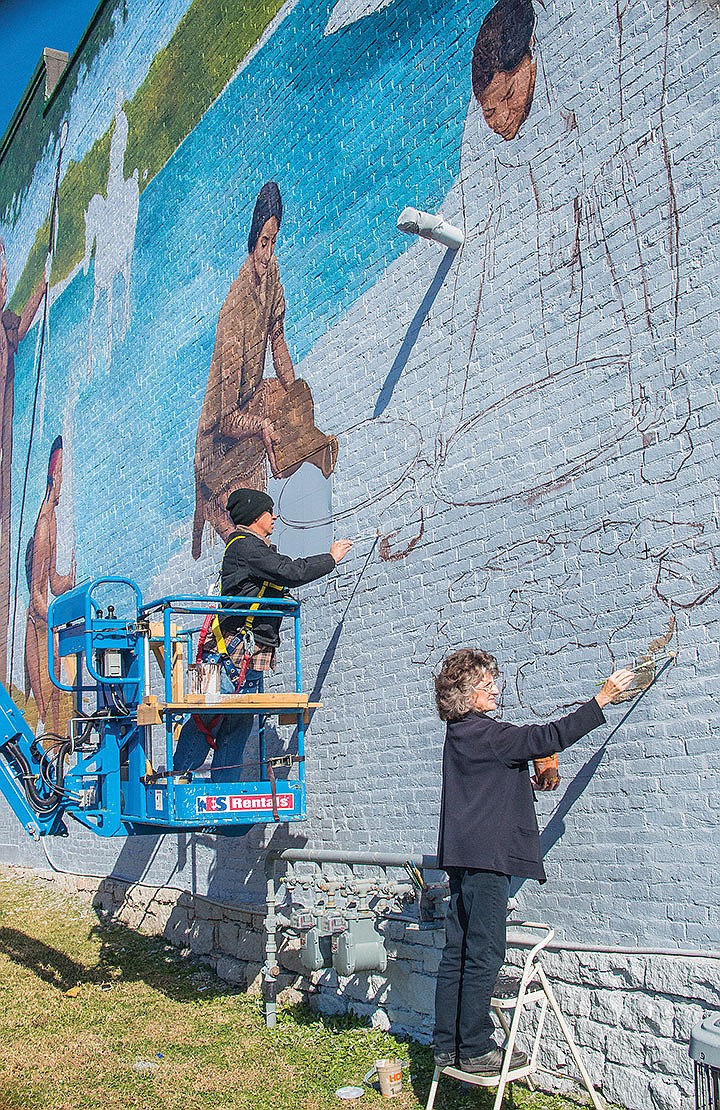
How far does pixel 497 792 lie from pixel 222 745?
4.70 metres

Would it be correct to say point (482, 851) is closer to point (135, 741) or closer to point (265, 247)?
point (135, 741)

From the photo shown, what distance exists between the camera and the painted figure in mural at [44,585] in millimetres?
13297

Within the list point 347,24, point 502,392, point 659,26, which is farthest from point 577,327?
point 347,24

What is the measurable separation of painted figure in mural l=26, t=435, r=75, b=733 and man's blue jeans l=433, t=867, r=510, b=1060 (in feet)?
30.3

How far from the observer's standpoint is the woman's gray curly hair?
15.9 feet

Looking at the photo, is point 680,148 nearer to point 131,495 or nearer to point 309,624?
point 309,624

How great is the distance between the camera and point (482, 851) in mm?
4531

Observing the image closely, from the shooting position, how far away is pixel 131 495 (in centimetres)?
1122

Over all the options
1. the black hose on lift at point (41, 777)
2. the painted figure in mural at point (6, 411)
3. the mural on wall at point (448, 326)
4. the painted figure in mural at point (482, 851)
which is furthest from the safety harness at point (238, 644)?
the painted figure in mural at point (6, 411)

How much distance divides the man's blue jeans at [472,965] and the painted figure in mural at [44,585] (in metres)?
9.25

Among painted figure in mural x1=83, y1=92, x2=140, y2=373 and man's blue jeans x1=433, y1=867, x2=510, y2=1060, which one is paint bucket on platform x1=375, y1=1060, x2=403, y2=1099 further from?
painted figure in mural x1=83, y1=92, x2=140, y2=373

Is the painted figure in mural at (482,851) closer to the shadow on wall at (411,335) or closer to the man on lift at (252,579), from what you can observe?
the man on lift at (252,579)

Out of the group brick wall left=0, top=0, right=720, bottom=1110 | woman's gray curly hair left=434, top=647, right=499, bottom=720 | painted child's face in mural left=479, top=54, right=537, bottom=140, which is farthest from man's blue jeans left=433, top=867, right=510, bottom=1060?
painted child's face in mural left=479, top=54, right=537, bottom=140

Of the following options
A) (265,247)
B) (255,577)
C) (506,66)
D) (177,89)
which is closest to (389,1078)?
(255,577)
